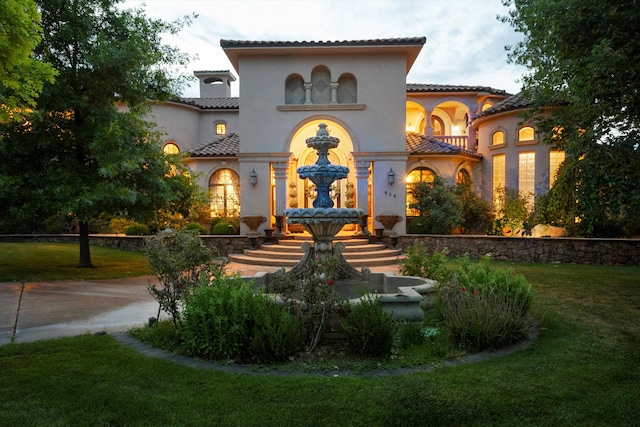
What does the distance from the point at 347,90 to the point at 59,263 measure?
12.5 metres

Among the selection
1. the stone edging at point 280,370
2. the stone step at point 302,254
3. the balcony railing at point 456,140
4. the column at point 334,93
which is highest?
the column at point 334,93

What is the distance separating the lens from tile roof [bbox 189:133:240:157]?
791 inches

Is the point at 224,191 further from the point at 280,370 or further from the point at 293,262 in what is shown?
the point at 280,370

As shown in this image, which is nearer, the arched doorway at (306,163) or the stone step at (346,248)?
the stone step at (346,248)

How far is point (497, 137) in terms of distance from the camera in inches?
820

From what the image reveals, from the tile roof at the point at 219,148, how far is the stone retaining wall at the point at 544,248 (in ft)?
31.2

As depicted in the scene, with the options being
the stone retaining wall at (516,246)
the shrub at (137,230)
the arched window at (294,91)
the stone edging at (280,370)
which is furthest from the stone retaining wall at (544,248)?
the shrub at (137,230)

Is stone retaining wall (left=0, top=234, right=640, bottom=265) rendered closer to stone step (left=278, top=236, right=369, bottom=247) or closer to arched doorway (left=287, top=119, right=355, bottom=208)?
stone step (left=278, top=236, right=369, bottom=247)

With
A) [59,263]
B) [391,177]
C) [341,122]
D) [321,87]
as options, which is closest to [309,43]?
[321,87]

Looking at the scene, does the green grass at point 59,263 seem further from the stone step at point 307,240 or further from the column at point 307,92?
the column at point 307,92

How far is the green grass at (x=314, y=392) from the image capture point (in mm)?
3553

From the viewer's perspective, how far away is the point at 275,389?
13.3ft

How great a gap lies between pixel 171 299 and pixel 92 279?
6492 millimetres

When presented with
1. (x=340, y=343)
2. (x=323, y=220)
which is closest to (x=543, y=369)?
(x=340, y=343)
